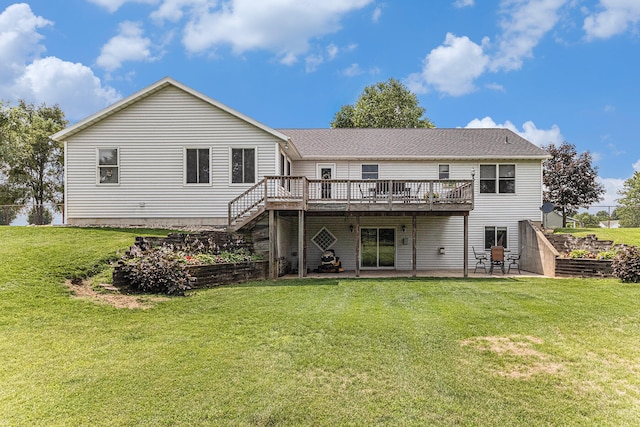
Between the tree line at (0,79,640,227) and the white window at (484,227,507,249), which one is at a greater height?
the tree line at (0,79,640,227)

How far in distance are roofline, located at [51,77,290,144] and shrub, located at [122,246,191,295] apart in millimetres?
6831

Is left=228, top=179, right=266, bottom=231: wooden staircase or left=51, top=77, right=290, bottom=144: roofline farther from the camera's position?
left=51, top=77, right=290, bottom=144: roofline

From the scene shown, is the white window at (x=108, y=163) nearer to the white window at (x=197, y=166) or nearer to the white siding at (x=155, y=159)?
the white siding at (x=155, y=159)

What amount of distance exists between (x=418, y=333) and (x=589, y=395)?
7.66ft

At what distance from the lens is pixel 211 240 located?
467 inches

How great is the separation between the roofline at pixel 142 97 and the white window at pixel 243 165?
1.08 metres

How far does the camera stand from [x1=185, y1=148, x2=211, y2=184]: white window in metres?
14.6

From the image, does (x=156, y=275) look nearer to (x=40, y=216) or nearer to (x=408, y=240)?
(x=408, y=240)

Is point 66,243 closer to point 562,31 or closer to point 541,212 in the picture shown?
point 541,212

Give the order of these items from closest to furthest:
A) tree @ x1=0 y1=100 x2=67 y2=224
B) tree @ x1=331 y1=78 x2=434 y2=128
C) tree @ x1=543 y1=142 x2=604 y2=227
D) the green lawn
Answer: the green lawn, tree @ x1=543 y1=142 x2=604 y2=227, tree @ x1=0 y1=100 x2=67 y2=224, tree @ x1=331 y1=78 x2=434 y2=128

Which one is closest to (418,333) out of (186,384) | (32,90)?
(186,384)

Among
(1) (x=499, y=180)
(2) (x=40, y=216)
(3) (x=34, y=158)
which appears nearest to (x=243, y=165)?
(1) (x=499, y=180)

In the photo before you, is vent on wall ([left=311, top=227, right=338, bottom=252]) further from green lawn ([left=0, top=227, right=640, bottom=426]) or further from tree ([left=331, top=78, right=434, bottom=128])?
tree ([left=331, top=78, right=434, bottom=128])

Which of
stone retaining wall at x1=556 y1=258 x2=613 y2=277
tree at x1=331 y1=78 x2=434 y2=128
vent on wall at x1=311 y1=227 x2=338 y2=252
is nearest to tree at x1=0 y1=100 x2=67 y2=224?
vent on wall at x1=311 y1=227 x2=338 y2=252
